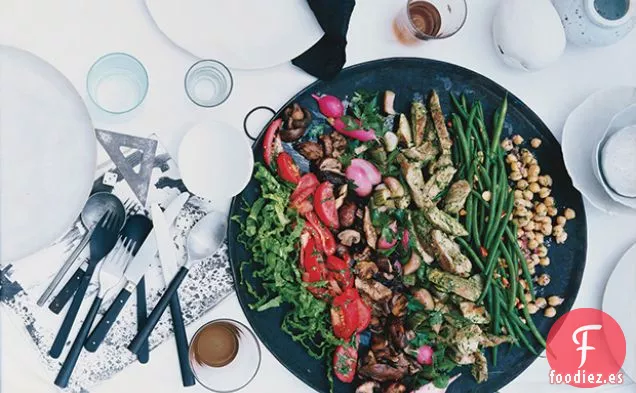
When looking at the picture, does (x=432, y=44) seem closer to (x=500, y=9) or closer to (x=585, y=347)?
(x=500, y=9)

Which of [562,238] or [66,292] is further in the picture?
[562,238]

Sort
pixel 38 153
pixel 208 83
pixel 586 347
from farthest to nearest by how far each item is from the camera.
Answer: pixel 586 347 < pixel 208 83 < pixel 38 153

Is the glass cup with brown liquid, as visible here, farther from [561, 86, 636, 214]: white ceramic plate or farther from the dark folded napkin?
[561, 86, 636, 214]: white ceramic plate

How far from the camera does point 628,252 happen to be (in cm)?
128

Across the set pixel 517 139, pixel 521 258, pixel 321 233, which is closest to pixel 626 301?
pixel 521 258

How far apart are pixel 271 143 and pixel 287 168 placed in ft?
0.17

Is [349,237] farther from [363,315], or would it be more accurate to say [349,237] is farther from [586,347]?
[586,347]

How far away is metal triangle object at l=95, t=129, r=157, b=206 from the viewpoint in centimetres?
117

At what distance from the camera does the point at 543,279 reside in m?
1.26

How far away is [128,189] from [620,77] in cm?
90

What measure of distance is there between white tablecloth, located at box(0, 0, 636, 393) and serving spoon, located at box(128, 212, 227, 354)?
0.17ft

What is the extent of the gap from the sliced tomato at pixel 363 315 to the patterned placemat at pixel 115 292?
0.22 meters

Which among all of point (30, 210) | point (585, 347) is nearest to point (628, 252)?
point (585, 347)

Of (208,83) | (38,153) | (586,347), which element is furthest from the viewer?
(586,347)
